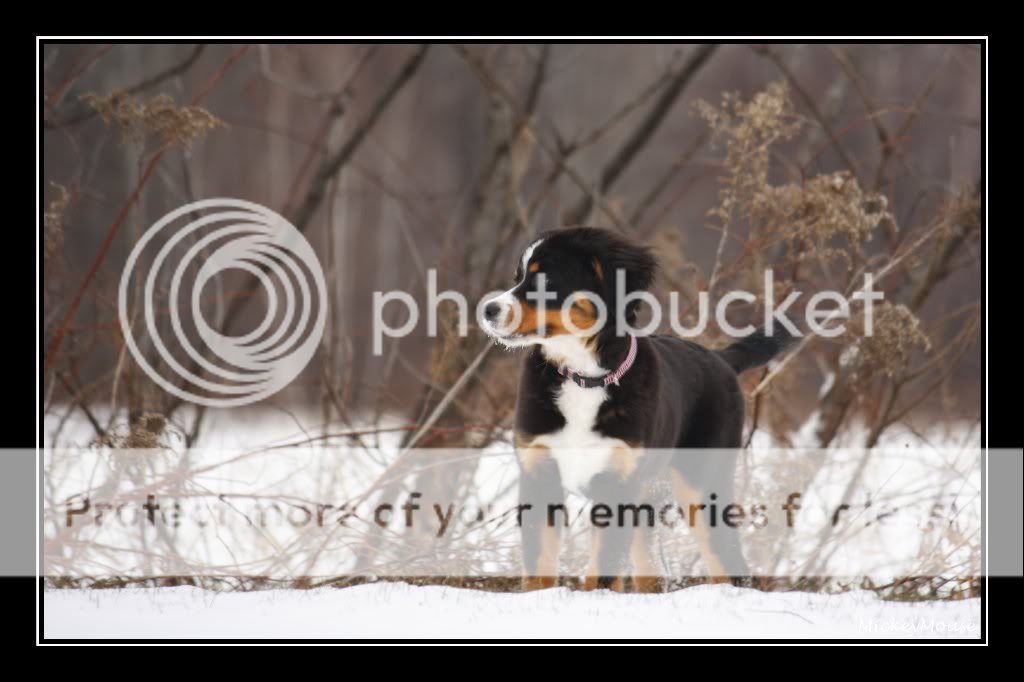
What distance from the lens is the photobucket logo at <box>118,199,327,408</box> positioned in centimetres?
524

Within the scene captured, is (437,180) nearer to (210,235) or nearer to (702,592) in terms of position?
(210,235)

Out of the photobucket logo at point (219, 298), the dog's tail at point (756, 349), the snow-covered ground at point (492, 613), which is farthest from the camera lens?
the photobucket logo at point (219, 298)

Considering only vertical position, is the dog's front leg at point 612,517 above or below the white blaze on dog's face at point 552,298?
below

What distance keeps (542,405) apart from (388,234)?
30.5ft

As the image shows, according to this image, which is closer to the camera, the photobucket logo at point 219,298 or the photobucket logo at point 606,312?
the photobucket logo at point 606,312

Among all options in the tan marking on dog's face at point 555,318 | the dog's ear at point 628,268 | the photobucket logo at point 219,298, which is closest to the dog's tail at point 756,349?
the dog's ear at point 628,268

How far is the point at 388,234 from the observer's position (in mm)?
12711

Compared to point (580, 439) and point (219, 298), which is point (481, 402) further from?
point (580, 439)

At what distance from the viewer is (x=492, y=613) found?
11.0 ft

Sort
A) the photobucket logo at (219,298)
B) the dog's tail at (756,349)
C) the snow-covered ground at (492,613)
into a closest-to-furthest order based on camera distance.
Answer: the snow-covered ground at (492,613) < the dog's tail at (756,349) < the photobucket logo at (219,298)

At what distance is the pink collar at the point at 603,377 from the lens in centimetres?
366

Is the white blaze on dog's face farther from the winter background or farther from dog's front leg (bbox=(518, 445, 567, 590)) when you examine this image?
the winter background

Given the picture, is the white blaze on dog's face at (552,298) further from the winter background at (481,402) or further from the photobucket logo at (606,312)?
the winter background at (481,402)

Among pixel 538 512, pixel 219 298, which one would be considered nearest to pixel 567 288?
pixel 538 512
